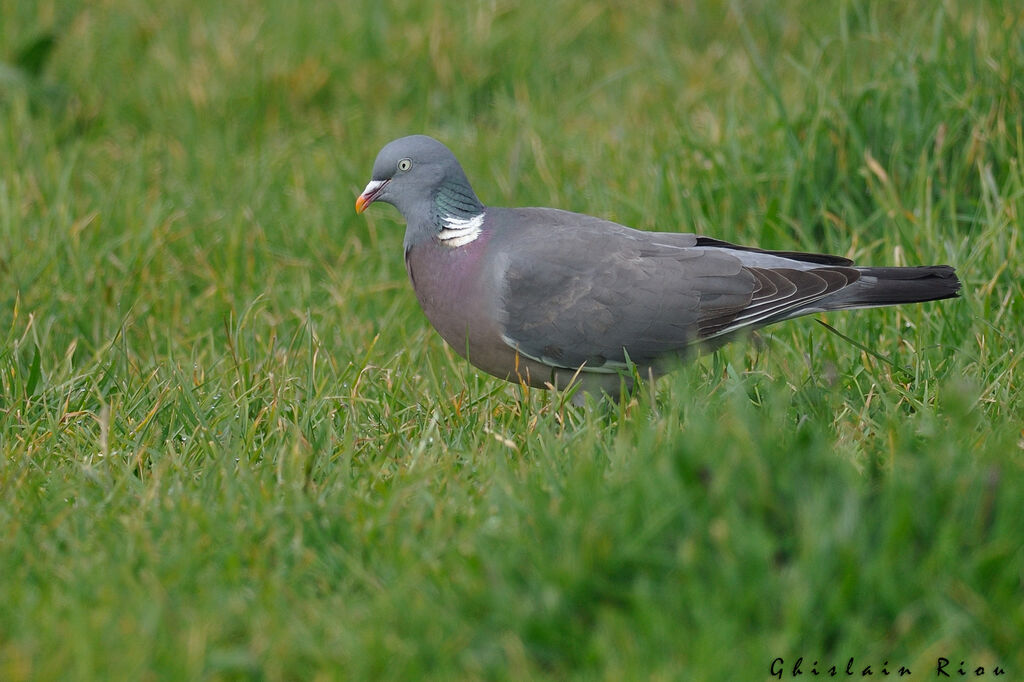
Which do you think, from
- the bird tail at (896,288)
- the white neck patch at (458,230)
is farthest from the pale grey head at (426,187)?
the bird tail at (896,288)

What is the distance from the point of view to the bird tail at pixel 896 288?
12.3 ft

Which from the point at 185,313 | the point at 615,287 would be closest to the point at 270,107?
the point at 185,313

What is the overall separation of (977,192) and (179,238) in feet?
10.4

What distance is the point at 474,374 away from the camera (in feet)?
14.1

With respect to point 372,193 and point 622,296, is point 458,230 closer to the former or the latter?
point 372,193

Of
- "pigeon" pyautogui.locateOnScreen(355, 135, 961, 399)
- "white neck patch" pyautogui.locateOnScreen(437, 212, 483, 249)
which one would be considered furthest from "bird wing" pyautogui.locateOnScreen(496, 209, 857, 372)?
"white neck patch" pyautogui.locateOnScreen(437, 212, 483, 249)

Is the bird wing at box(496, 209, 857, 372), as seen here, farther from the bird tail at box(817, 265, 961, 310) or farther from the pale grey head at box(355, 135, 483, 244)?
the pale grey head at box(355, 135, 483, 244)

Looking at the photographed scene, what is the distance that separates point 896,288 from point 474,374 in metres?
1.40

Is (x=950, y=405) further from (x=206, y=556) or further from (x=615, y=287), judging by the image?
(x=206, y=556)

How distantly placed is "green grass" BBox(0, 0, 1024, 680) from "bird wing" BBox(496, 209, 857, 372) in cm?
18

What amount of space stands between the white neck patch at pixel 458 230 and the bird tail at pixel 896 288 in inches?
43.1

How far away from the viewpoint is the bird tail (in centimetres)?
376

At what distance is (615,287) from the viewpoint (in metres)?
3.85

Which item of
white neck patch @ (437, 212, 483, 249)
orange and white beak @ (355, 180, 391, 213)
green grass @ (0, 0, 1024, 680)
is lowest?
green grass @ (0, 0, 1024, 680)
